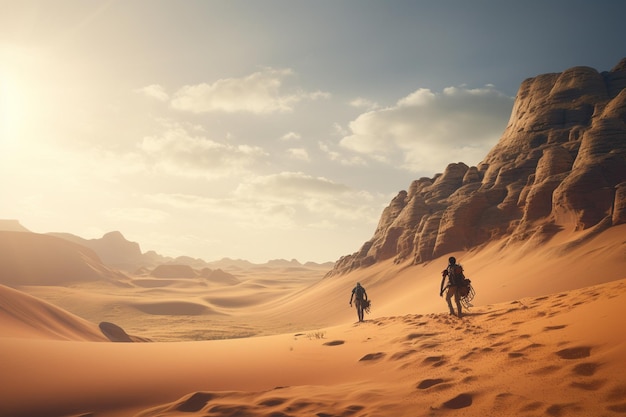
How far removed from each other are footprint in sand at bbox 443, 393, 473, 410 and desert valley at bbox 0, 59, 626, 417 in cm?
1

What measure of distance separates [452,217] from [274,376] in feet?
97.7

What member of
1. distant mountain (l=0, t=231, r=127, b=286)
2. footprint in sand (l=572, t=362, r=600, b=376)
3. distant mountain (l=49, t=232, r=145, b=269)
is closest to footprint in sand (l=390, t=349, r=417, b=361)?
footprint in sand (l=572, t=362, r=600, b=376)

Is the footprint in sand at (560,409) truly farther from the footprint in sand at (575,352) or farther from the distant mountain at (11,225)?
the distant mountain at (11,225)

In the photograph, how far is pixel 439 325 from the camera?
9430 millimetres

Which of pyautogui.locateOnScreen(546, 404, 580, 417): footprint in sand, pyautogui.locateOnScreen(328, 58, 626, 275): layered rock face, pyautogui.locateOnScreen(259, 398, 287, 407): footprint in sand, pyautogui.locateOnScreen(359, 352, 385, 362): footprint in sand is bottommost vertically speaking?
pyautogui.locateOnScreen(359, 352, 385, 362): footprint in sand

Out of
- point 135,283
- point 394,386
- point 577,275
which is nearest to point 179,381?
point 394,386

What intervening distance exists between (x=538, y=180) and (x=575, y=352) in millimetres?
27181

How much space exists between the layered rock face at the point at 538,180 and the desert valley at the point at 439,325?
139 mm

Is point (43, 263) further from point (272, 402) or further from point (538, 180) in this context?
point (272, 402)

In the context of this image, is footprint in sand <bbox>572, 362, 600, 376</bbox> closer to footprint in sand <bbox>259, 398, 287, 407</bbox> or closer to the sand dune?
the sand dune

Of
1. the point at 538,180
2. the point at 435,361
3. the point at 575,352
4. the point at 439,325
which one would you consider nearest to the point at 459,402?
the point at 435,361

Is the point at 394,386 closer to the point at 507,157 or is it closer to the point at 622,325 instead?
the point at 622,325

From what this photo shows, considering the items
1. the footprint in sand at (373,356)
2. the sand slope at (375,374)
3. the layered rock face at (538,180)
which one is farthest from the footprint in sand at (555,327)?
the layered rock face at (538,180)

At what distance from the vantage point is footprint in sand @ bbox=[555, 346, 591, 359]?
4.80 m
